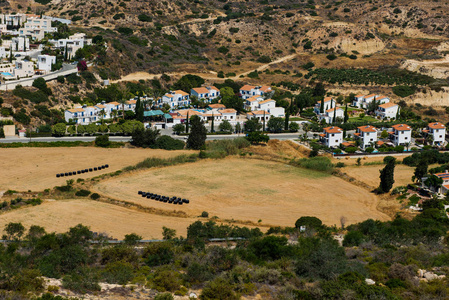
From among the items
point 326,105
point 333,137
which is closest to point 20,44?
point 326,105

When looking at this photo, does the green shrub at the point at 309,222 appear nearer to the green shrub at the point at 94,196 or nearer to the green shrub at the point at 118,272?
the green shrub at the point at 118,272

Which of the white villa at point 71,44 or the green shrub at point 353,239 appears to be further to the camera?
the white villa at point 71,44

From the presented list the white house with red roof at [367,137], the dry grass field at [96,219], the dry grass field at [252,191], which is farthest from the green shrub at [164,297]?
the white house with red roof at [367,137]

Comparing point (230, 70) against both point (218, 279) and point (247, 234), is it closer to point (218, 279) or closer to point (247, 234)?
point (247, 234)

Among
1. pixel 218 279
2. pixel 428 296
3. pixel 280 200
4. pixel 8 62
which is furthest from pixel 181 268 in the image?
pixel 8 62

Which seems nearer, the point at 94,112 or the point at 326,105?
the point at 94,112

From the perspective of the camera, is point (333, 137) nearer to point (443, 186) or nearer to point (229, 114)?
point (229, 114)
